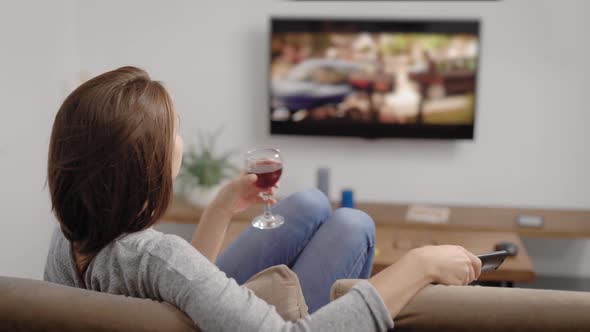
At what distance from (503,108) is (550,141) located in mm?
333

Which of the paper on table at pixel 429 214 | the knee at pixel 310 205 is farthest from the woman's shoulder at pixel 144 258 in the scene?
the paper on table at pixel 429 214

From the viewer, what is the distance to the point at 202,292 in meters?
1.25

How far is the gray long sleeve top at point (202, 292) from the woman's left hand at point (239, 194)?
1.80 ft

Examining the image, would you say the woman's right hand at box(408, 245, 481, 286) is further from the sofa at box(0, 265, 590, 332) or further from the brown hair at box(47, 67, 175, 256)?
the brown hair at box(47, 67, 175, 256)

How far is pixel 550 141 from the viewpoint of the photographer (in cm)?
403

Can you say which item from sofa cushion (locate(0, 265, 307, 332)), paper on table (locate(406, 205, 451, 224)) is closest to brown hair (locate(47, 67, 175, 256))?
sofa cushion (locate(0, 265, 307, 332))

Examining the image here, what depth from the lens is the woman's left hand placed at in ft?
6.35

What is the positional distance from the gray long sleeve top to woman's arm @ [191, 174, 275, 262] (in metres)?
0.51

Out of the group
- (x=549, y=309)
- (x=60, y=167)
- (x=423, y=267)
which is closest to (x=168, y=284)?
(x=60, y=167)

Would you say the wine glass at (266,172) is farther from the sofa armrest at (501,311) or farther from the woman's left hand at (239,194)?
the sofa armrest at (501,311)

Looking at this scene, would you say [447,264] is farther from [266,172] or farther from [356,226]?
[266,172]

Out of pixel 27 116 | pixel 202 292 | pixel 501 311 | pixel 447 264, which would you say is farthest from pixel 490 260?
pixel 27 116

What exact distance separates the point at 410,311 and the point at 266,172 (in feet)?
2.83

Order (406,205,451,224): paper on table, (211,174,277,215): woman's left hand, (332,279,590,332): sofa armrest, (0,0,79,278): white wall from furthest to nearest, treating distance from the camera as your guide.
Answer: (406,205,451,224): paper on table, (0,0,79,278): white wall, (211,174,277,215): woman's left hand, (332,279,590,332): sofa armrest
